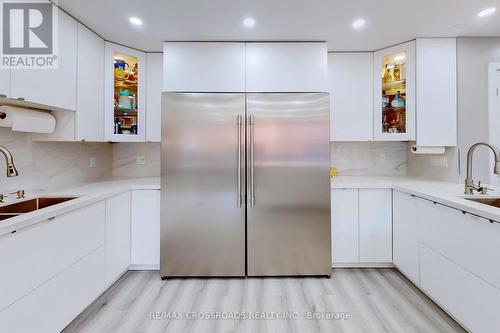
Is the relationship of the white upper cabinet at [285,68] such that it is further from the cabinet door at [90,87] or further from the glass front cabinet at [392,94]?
the cabinet door at [90,87]

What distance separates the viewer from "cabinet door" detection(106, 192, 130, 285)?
205 centimetres

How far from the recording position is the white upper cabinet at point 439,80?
2385 millimetres

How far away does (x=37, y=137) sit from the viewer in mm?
1998

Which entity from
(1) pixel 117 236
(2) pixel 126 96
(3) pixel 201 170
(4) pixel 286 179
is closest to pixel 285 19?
(4) pixel 286 179

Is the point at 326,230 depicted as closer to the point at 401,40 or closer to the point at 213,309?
the point at 213,309

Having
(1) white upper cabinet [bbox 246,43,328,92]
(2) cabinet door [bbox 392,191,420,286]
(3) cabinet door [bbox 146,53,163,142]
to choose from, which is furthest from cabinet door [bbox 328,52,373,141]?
(3) cabinet door [bbox 146,53,163,142]

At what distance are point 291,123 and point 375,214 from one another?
122cm

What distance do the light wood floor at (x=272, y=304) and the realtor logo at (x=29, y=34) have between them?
1.80 m

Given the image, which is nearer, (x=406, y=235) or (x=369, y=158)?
(x=406, y=235)

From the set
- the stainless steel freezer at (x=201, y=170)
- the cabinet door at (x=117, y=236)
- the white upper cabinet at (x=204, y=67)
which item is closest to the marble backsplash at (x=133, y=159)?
the cabinet door at (x=117, y=236)

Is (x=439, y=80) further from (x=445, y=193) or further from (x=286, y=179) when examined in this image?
(x=286, y=179)

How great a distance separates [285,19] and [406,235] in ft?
6.97

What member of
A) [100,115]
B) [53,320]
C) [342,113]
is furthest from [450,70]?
[53,320]

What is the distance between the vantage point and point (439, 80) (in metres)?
2.39
